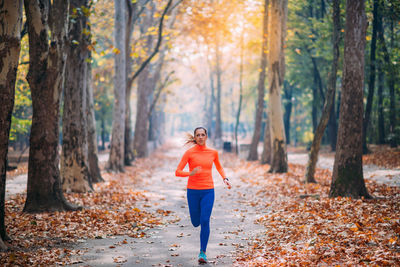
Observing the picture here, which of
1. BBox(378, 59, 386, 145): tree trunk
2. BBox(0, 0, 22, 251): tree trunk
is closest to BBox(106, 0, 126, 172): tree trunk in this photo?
BBox(0, 0, 22, 251): tree trunk

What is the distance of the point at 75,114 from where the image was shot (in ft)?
40.1

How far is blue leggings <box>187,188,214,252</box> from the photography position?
232 inches

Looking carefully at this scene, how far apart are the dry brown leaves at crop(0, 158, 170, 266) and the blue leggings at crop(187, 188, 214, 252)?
2.07 m

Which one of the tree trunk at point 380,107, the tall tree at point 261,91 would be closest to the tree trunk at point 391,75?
the tree trunk at point 380,107

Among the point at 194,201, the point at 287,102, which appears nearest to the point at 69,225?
the point at 194,201

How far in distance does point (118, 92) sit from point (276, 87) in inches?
297

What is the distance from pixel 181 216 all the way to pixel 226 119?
69018 mm

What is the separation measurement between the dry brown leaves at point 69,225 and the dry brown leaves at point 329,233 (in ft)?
8.79

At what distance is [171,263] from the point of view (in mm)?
5875

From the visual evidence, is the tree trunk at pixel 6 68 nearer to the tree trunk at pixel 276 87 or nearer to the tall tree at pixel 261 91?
the tree trunk at pixel 276 87

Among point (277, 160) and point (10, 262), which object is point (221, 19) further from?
point (10, 262)

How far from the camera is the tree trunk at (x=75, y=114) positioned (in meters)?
12.1

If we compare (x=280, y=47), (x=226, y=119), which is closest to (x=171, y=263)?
(x=280, y=47)

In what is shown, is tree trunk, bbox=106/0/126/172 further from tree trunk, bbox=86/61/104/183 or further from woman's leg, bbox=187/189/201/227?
woman's leg, bbox=187/189/201/227
